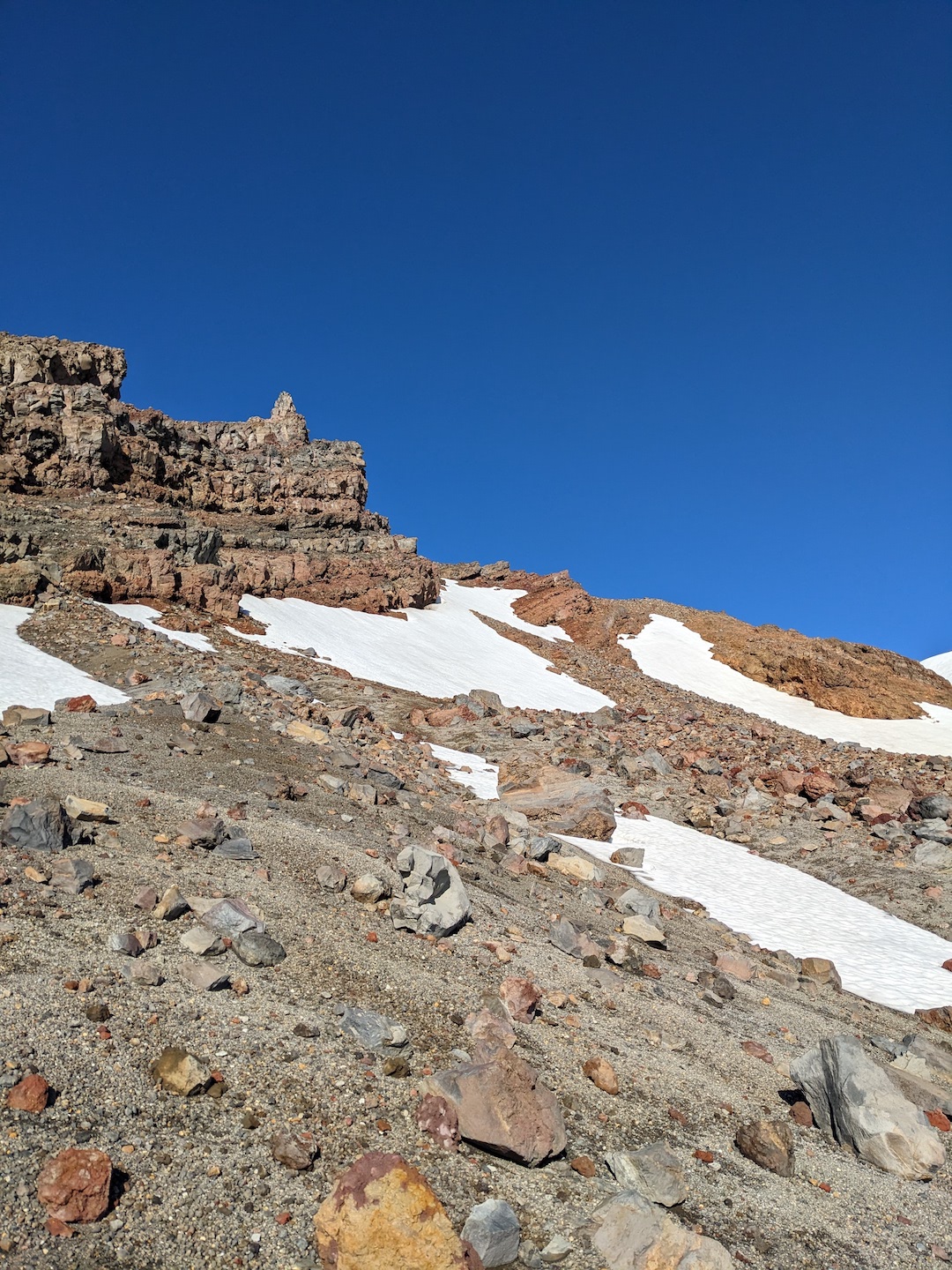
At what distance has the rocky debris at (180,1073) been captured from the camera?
4.15m

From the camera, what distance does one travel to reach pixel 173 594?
25.0 meters

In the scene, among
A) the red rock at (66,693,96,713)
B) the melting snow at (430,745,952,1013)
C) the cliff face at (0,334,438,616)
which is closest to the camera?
the melting snow at (430,745,952,1013)

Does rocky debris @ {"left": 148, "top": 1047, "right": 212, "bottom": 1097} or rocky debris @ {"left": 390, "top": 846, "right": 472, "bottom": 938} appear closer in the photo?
rocky debris @ {"left": 148, "top": 1047, "right": 212, "bottom": 1097}

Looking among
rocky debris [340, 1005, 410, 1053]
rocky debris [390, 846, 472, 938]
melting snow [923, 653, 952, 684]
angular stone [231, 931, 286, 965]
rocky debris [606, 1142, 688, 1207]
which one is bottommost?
rocky debris [606, 1142, 688, 1207]

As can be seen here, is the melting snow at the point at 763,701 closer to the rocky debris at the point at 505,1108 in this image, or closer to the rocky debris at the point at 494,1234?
the rocky debris at the point at 505,1108

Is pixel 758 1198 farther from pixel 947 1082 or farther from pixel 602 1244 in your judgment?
pixel 947 1082

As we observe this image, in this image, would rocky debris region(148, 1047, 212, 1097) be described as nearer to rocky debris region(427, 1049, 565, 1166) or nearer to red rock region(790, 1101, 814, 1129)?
rocky debris region(427, 1049, 565, 1166)

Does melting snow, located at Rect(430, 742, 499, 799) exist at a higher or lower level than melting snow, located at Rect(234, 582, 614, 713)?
lower

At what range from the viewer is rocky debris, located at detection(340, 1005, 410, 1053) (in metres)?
5.14

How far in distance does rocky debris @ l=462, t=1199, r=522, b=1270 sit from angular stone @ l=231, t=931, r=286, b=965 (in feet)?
8.94

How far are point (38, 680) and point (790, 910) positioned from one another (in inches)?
631

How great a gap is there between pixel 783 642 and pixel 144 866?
44573 mm

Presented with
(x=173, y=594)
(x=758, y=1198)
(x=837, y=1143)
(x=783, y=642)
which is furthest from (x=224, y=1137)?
(x=783, y=642)

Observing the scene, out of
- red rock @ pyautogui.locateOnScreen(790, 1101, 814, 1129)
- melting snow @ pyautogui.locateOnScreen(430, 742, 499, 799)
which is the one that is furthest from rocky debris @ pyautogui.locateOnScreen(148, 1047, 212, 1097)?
melting snow @ pyautogui.locateOnScreen(430, 742, 499, 799)
